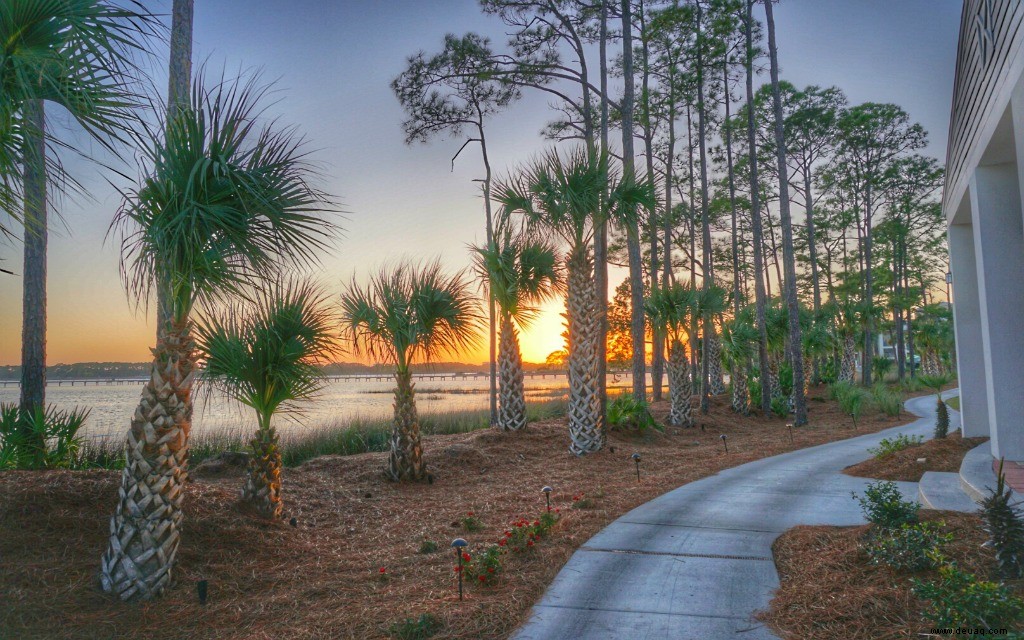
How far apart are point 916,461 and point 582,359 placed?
20.3 ft

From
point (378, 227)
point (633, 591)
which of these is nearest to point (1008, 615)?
point (633, 591)

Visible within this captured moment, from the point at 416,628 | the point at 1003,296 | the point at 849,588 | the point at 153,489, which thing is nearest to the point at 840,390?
the point at 1003,296

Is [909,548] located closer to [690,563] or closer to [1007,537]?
[1007,537]

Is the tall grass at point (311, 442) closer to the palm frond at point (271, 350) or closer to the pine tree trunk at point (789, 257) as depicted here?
the palm frond at point (271, 350)

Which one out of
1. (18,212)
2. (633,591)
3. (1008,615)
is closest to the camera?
(1008,615)

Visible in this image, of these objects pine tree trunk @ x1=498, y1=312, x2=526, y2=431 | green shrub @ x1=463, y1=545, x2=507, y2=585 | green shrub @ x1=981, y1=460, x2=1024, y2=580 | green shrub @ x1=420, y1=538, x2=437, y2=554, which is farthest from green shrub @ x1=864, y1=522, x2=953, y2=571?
pine tree trunk @ x1=498, y1=312, x2=526, y2=431

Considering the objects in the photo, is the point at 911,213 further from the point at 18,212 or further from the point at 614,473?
the point at 18,212

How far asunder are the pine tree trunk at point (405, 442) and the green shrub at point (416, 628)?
624 centimetres

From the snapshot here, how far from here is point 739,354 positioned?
21125 mm

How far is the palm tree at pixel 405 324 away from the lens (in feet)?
33.2

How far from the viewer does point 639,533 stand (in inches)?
258

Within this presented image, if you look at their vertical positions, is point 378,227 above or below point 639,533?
above

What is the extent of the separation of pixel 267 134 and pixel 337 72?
32.4 ft

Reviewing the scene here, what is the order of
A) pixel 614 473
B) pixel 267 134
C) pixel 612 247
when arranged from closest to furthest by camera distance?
pixel 267 134 → pixel 614 473 → pixel 612 247
